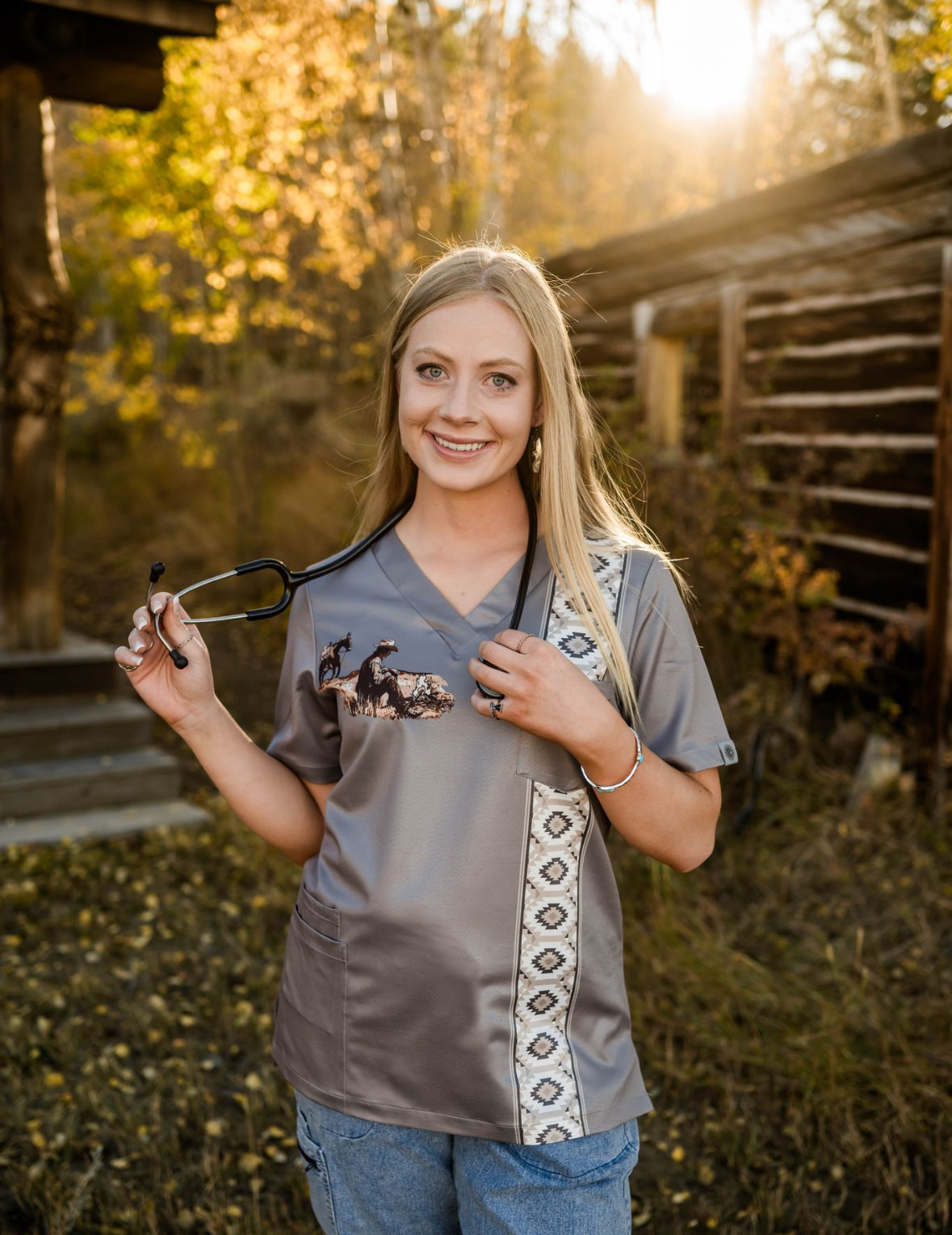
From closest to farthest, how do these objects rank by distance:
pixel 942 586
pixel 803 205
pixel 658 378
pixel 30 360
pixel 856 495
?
pixel 942 586, pixel 30 360, pixel 856 495, pixel 803 205, pixel 658 378

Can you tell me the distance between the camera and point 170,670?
5.16ft

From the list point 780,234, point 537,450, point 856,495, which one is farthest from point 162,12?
point 537,450

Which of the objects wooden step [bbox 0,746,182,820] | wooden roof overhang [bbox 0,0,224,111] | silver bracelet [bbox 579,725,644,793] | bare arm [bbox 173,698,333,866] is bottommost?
wooden step [bbox 0,746,182,820]

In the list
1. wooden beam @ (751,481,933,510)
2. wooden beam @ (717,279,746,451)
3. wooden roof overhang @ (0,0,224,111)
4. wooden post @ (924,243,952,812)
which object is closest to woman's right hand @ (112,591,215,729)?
wooden post @ (924,243,952,812)

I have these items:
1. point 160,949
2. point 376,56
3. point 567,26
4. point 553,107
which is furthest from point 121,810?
point 553,107

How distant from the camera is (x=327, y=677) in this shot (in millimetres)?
1550

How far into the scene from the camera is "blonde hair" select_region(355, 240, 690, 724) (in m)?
1.48

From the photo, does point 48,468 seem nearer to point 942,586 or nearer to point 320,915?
point 942,586

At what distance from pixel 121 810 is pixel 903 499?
13.7 ft

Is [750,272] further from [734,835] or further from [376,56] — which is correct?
[376,56]

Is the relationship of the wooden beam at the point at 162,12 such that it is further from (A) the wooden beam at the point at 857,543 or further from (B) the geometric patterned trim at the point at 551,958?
(B) the geometric patterned trim at the point at 551,958

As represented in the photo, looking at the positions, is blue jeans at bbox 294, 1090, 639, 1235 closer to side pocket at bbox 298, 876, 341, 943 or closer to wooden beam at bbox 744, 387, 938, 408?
side pocket at bbox 298, 876, 341, 943

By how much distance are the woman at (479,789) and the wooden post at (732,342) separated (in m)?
5.26

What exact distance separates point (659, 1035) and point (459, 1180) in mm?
2056
